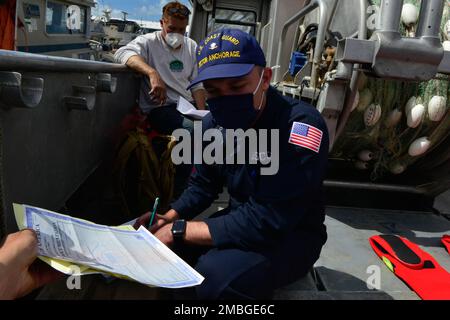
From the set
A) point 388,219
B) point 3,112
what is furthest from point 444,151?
point 3,112

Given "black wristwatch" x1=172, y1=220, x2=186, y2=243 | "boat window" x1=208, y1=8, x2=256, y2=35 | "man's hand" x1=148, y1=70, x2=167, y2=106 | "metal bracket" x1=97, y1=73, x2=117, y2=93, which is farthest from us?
Result: "boat window" x1=208, y1=8, x2=256, y2=35

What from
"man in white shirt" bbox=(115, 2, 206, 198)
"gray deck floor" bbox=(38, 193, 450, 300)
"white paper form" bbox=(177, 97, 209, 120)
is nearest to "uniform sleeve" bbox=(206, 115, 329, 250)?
"gray deck floor" bbox=(38, 193, 450, 300)

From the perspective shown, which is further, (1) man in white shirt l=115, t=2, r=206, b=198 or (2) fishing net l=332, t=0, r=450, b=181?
(1) man in white shirt l=115, t=2, r=206, b=198

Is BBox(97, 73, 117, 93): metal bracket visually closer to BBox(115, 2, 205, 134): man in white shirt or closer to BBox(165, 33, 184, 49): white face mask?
BBox(115, 2, 205, 134): man in white shirt

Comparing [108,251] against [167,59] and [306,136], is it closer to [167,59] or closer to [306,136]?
[306,136]

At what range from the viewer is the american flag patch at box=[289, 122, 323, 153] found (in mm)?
1564

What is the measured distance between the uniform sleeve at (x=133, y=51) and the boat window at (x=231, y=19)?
2629 mm

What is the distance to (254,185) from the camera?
5.56 feet

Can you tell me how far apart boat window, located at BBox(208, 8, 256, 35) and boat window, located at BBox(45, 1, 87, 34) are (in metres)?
3.90

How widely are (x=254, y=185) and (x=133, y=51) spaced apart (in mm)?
1945

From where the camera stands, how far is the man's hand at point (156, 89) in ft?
9.68

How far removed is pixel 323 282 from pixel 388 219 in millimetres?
1244

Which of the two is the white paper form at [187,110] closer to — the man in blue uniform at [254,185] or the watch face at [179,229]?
the man in blue uniform at [254,185]

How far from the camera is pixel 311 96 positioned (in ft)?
9.32
